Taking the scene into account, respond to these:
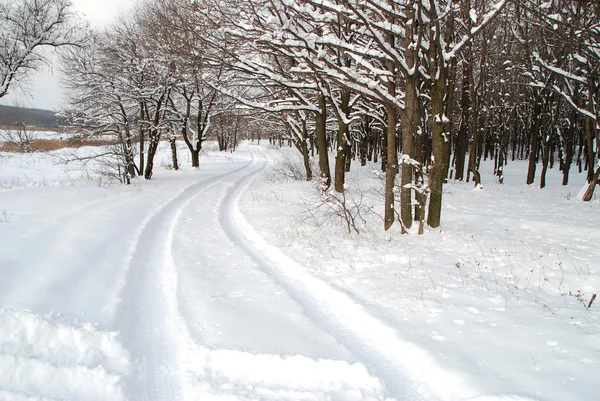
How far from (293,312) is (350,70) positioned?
5232 mm

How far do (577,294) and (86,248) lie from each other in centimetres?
834

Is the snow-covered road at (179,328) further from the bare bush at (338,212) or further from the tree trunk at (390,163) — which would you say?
the tree trunk at (390,163)

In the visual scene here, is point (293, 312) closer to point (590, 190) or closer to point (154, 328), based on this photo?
point (154, 328)

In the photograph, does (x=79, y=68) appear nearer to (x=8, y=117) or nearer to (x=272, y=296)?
(x=272, y=296)

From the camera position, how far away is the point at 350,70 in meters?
7.24

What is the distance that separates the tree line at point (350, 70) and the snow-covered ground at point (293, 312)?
2.52 meters

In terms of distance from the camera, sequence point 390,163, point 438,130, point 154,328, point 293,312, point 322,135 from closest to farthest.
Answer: point 154,328, point 293,312, point 438,130, point 390,163, point 322,135

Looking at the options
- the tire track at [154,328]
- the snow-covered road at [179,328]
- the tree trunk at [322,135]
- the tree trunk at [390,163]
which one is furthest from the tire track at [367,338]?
the tree trunk at [322,135]

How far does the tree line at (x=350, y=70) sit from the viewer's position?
7.36m

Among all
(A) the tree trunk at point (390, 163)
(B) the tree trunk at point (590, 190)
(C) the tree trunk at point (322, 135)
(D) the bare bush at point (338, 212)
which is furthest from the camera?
(C) the tree trunk at point (322, 135)

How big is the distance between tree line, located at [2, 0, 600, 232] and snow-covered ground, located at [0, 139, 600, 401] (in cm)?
252

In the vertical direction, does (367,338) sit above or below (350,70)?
below

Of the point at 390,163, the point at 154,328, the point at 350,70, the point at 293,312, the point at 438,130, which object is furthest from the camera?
the point at 390,163

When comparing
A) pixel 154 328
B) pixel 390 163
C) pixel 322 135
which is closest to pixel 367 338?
pixel 154 328
